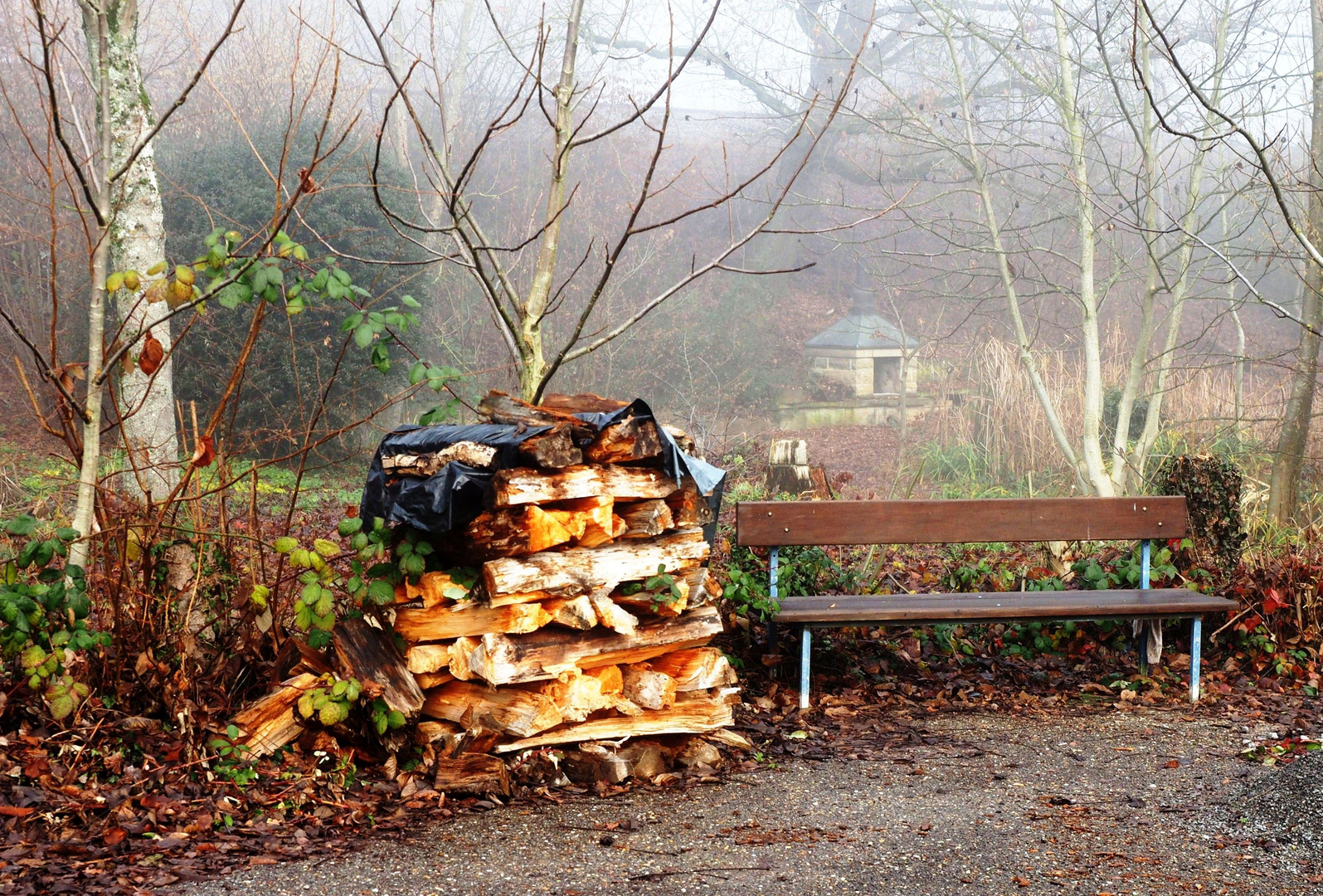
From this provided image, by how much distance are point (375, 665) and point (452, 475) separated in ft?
2.37

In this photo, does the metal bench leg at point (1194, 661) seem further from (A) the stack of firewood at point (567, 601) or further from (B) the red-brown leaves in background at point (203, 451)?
(B) the red-brown leaves in background at point (203, 451)

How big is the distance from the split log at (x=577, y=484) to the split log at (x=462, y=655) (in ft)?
1.65

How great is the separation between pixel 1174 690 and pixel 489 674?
10.8ft

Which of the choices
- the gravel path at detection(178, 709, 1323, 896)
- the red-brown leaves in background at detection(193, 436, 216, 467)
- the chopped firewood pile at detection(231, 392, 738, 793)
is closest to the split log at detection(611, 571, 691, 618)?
the chopped firewood pile at detection(231, 392, 738, 793)

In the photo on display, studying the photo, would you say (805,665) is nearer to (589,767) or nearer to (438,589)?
(589,767)

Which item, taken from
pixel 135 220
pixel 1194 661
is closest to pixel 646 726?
pixel 1194 661

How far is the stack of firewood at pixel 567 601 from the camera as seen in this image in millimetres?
3379

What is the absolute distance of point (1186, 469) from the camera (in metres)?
5.51

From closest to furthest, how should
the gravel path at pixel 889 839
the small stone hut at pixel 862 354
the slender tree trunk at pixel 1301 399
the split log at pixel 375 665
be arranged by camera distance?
the gravel path at pixel 889 839
the split log at pixel 375 665
the slender tree trunk at pixel 1301 399
the small stone hut at pixel 862 354

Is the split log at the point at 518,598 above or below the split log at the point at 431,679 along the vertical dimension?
above

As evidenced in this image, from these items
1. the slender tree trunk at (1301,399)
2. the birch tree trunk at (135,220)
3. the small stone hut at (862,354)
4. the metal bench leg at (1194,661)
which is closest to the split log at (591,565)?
the birch tree trunk at (135,220)

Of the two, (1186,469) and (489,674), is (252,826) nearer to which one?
(489,674)

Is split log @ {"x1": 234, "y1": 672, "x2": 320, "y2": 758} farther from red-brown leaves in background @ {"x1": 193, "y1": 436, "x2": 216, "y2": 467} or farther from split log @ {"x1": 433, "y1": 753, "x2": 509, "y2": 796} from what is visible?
red-brown leaves in background @ {"x1": 193, "y1": 436, "x2": 216, "y2": 467}

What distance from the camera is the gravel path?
2670 mm
